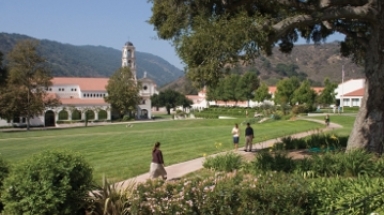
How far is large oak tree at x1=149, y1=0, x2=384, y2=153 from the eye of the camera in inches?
410

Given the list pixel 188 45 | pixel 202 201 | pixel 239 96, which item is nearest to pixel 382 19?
pixel 188 45

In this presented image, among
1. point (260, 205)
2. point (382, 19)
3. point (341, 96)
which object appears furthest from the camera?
point (341, 96)

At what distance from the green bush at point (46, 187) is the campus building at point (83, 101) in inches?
2708

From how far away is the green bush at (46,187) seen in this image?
264 inches

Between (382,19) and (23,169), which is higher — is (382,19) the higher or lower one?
the higher one

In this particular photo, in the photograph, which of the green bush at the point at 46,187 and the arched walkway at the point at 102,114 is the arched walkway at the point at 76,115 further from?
the green bush at the point at 46,187

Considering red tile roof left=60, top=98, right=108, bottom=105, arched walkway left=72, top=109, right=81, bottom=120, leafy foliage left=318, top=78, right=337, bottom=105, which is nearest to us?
leafy foliage left=318, top=78, right=337, bottom=105

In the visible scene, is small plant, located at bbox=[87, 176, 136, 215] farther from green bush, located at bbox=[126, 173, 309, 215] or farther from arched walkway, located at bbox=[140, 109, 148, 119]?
arched walkway, located at bbox=[140, 109, 148, 119]

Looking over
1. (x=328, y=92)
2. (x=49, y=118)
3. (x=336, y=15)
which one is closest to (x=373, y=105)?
(x=336, y=15)

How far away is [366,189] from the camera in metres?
6.82

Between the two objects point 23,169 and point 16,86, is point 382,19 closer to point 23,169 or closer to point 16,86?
point 23,169

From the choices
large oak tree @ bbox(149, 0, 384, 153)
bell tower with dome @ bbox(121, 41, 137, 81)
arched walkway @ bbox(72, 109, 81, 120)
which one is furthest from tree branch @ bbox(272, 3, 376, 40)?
bell tower with dome @ bbox(121, 41, 137, 81)

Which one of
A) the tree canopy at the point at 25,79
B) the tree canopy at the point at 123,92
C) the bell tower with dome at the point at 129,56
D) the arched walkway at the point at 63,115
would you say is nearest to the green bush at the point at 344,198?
the tree canopy at the point at 25,79

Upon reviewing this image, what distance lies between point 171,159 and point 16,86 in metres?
44.5
